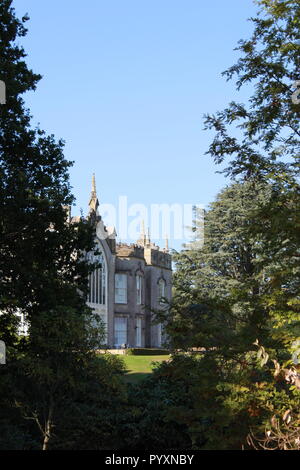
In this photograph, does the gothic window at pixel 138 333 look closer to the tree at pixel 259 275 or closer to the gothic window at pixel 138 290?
the gothic window at pixel 138 290

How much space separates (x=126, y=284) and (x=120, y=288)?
22.6 inches

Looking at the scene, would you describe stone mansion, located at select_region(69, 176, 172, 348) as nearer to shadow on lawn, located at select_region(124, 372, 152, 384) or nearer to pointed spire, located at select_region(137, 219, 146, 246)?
pointed spire, located at select_region(137, 219, 146, 246)

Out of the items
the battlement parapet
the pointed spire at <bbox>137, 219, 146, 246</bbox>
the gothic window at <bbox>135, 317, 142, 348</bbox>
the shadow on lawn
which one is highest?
the pointed spire at <bbox>137, 219, 146, 246</bbox>

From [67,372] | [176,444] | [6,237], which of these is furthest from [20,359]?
[176,444]

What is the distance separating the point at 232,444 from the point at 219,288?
3389 cm

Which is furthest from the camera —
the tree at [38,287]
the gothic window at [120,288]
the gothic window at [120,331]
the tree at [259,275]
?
the gothic window at [120,288]

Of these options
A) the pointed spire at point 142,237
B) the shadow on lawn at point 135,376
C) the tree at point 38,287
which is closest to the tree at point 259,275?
the tree at point 38,287

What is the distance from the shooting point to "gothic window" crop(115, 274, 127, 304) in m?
48.2

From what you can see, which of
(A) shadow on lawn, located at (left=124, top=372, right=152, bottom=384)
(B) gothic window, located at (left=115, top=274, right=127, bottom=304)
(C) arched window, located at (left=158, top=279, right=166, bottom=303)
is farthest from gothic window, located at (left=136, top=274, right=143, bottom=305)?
(A) shadow on lawn, located at (left=124, top=372, right=152, bottom=384)

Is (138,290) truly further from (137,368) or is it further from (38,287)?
(38,287)

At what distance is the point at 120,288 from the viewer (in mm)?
48562

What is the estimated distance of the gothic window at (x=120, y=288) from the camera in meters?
48.2

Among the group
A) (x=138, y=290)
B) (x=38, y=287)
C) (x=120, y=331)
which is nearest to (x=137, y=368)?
(x=38, y=287)

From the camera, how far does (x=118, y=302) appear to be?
158ft
